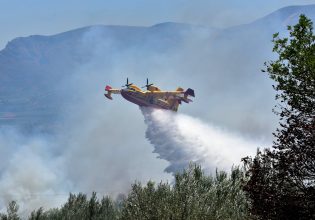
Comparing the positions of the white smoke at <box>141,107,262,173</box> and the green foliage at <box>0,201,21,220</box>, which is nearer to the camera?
the green foliage at <box>0,201,21,220</box>

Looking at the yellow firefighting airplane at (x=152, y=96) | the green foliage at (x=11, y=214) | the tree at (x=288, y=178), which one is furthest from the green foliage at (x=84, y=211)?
the yellow firefighting airplane at (x=152, y=96)

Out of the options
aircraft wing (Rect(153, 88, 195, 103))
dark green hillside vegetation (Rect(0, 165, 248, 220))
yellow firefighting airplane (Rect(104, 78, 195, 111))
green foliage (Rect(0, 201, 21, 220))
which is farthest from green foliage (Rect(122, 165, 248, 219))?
aircraft wing (Rect(153, 88, 195, 103))

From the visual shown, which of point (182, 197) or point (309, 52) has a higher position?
point (309, 52)

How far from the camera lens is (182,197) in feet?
71.9

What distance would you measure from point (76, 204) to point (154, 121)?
85.7 metres

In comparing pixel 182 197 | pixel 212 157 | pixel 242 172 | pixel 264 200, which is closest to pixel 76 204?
pixel 242 172

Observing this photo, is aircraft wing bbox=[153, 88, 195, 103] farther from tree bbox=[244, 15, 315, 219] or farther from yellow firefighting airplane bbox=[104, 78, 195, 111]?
tree bbox=[244, 15, 315, 219]

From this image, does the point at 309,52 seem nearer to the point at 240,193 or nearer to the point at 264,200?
the point at 240,193

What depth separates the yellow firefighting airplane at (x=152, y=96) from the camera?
118688mm

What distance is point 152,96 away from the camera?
125 metres

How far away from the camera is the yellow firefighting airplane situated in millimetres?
118688

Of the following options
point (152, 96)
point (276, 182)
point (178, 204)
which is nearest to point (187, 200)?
point (178, 204)

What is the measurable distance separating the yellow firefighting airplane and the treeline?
286ft

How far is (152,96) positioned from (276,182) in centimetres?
10655
